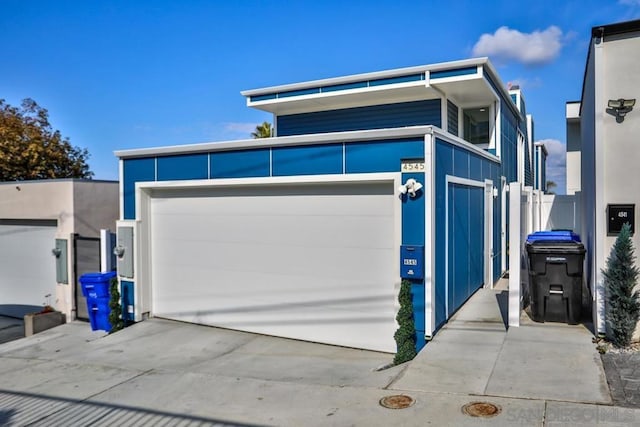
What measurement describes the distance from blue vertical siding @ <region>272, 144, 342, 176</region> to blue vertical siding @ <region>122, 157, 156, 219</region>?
281 centimetres

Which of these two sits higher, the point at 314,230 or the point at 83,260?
the point at 314,230

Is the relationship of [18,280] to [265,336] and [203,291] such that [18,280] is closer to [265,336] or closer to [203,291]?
[203,291]

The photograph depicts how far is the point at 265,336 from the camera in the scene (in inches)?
332

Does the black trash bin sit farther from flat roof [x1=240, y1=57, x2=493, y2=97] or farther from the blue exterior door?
flat roof [x1=240, y1=57, x2=493, y2=97]

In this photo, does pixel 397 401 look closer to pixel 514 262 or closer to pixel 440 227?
pixel 440 227

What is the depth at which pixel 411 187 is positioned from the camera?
6.76 metres

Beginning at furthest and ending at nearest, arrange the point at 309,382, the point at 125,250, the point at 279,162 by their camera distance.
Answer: the point at 125,250, the point at 279,162, the point at 309,382

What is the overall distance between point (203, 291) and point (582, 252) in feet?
19.5

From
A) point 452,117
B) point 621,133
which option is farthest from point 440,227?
point 452,117

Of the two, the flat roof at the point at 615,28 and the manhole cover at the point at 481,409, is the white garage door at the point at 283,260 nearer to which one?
the manhole cover at the point at 481,409

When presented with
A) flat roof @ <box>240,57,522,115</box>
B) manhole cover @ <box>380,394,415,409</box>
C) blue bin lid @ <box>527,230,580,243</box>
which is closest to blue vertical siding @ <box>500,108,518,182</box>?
flat roof @ <box>240,57,522,115</box>

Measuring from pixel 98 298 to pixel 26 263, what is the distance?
4140mm

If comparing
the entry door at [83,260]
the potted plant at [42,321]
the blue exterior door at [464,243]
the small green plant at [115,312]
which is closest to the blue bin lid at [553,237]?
the blue exterior door at [464,243]

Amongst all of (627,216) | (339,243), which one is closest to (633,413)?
(627,216)
